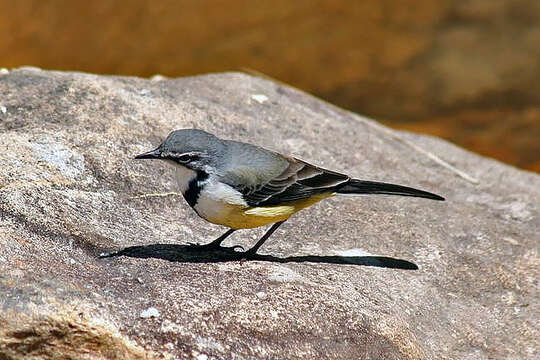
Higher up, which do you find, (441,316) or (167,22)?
(167,22)

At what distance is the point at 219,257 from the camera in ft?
18.3

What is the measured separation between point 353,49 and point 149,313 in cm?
927

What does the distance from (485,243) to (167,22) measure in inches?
297

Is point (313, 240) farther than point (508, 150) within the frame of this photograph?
No

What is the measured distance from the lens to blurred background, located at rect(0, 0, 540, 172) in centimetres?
1244

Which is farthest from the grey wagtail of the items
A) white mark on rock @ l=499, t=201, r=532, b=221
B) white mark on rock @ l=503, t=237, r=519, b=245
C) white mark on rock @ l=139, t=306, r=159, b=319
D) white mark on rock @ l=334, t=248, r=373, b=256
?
white mark on rock @ l=499, t=201, r=532, b=221

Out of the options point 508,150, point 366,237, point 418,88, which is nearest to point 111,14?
point 418,88

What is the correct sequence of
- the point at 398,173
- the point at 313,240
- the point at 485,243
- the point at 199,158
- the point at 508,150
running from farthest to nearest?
the point at 508,150 < the point at 398,173 < the point at 485,243 < the point at 313,240 < the point at 199,158

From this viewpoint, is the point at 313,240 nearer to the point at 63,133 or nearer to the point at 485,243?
the point at 485,243

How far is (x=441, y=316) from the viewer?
18.6 ft

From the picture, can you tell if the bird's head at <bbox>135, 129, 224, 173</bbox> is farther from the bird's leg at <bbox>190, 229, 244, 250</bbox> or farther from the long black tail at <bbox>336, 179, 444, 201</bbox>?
the long black tail at <bbox>336, 179, 444, 201</bbox>

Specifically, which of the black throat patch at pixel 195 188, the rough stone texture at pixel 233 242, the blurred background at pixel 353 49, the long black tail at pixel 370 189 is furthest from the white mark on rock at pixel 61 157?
the blurred background at pixel 353 49

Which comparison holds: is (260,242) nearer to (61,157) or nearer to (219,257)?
(219,257)

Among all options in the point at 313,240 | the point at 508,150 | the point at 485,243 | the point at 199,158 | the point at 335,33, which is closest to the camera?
the point at 199,158
